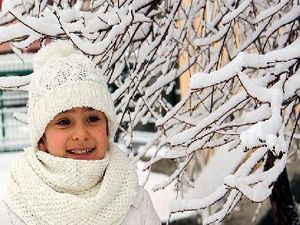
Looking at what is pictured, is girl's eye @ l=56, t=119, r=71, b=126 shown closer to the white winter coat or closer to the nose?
the nose

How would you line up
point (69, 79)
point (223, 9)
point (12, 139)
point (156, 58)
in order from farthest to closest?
point (12, 139)
point (156, 58)
point (223, 9)
point (69, 79)

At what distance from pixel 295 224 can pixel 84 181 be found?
8.18 ft

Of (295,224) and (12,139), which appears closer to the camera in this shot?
(295,224)

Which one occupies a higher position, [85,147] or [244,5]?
[244,5]

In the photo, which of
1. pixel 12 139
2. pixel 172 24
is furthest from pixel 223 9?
pixel 12 139

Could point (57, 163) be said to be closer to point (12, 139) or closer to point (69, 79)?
point (69, 79)

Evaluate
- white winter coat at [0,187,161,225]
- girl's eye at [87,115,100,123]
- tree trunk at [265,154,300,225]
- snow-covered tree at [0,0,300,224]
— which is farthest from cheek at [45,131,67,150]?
tree trunk at [265,154,300,225]

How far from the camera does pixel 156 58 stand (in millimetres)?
4512

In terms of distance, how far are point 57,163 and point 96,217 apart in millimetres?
213

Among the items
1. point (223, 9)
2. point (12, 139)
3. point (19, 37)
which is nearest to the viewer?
point (19, 37)

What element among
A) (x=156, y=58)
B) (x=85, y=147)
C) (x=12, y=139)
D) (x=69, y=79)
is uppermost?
(x=69, y=79)

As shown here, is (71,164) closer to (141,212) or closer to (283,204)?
(141,212)

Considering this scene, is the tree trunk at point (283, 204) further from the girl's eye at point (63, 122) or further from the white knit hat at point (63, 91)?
the girl's eye at point (63, 122)

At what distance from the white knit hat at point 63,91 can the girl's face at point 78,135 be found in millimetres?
30
